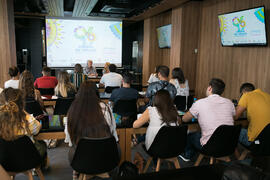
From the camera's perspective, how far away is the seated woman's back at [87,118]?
2006 millimetres

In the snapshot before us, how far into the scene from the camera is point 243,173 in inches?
46.4

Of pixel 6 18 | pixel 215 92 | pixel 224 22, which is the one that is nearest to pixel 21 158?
pixel 215 92

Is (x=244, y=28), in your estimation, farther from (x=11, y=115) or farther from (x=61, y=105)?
(x=11, y=115)

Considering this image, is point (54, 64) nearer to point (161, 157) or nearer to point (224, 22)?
point (224, 22)

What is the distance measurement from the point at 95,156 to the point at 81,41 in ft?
25.6

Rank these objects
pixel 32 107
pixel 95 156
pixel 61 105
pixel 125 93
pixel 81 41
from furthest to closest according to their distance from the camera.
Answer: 1. pixel 81 41
2. pixel 125 93
3. pixel 61 105
4. pixel 32 107
5. pixel 95 156

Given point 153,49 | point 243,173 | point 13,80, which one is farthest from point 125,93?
point 153,49

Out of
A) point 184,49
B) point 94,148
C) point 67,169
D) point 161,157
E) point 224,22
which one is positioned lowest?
point 67,169

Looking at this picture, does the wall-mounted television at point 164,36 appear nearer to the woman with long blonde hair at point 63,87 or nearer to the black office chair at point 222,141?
the woman with long blonde hair at point 63,87

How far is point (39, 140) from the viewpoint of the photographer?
2510mm

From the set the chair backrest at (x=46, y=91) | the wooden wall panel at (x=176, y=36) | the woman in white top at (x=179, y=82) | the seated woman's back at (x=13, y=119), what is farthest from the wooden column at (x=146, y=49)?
the seated woman's back at (x=13, y=119)

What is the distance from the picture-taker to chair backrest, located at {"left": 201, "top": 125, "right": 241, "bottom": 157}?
2.29 meters

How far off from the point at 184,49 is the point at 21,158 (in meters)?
5.35

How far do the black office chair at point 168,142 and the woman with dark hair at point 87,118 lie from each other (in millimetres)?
498
